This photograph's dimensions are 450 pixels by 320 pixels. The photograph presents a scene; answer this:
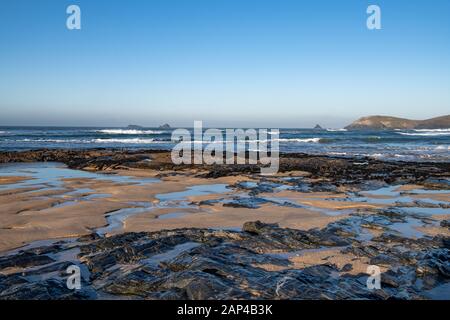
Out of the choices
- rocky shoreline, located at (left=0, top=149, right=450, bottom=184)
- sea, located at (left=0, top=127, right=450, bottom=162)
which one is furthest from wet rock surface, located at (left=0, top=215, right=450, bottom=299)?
sea, located at (left=0, top=127, right=450, bottom=162)

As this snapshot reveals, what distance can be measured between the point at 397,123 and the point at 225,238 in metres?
112

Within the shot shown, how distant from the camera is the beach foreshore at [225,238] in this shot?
13.8 feet

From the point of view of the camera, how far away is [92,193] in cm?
1047

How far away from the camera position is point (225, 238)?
19.4ft

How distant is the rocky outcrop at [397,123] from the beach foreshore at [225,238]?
306ft

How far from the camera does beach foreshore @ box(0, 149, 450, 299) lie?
13.8 ft
